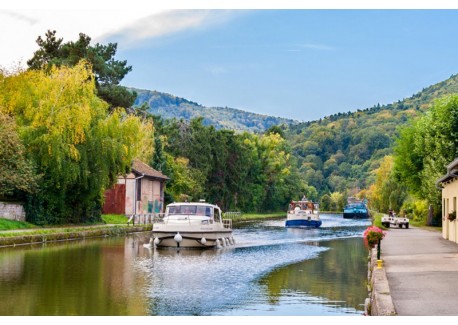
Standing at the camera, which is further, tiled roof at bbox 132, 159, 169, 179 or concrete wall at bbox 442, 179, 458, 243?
tiled roof at bbox 132, 159, 169, 179

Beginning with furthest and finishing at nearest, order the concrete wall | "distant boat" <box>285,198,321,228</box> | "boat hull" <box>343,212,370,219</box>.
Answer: "boat hull" <box>343,212,370,219</box>, "distant boat" <box>285,198,321,228</box>, the concrete wall

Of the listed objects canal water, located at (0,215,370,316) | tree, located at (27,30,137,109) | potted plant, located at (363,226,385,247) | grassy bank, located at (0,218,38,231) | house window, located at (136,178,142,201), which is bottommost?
canal water, located at (0,215,370,316)

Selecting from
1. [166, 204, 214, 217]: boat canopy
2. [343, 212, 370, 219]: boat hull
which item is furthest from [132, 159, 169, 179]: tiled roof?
[343, 212, 370, 219]: boat hull

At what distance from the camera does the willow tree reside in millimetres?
42531

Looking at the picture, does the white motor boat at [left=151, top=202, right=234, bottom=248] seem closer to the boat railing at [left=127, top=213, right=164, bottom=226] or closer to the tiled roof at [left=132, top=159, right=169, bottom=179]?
the boat railing at [left=127, top=213, right=164, bottom=226]

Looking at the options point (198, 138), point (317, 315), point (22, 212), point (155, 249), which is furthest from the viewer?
point (198, 138)

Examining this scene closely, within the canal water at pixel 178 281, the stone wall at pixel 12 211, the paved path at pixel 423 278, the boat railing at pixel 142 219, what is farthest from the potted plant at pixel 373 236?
the boat railing at pixel 142 219

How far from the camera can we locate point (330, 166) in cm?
18575

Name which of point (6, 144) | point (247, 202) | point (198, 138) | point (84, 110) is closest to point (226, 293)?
point (6, 144)

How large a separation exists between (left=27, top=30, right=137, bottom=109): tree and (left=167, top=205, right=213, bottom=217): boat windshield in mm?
26874

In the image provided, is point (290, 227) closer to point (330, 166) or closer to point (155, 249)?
point (155, 249)

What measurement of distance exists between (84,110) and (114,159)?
14.3 feet

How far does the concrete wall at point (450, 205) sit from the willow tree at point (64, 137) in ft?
65.1

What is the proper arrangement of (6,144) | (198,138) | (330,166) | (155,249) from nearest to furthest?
1. (155,249)
2. (6,144)
3. (198,138)
4. (330,166)
